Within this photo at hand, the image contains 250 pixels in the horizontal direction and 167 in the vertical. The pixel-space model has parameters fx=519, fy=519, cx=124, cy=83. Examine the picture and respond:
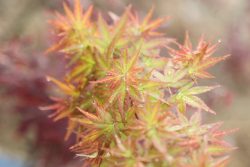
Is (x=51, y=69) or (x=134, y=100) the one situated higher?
(x=51, y=69)

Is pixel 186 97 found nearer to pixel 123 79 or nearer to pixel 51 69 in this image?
pixel 123 79

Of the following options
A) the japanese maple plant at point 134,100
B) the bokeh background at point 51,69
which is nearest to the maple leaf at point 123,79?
the japanese maple plant at point 134,100

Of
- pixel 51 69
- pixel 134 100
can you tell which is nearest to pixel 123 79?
pixel 134 100

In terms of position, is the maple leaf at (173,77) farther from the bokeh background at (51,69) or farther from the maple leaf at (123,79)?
the bokeh background at (51,69)

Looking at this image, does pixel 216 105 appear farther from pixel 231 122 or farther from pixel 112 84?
pixel 112 84

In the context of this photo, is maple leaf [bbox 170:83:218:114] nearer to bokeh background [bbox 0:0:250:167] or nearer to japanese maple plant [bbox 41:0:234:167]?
japanese maple plant [bbox 41:0:234:167]

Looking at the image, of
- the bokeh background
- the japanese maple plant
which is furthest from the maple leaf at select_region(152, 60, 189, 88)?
the bokeh background
